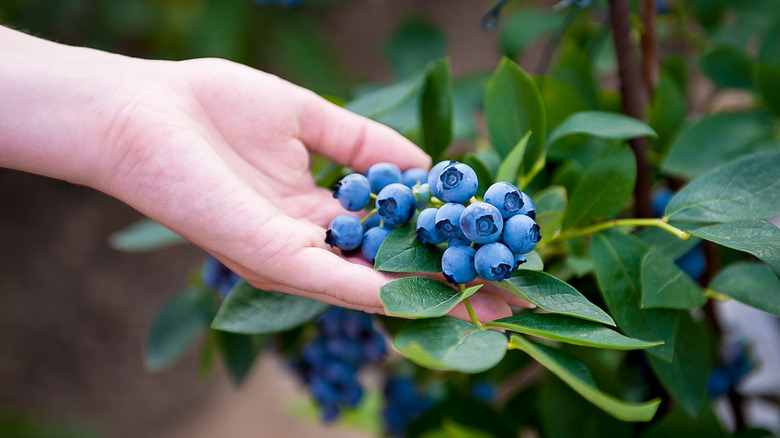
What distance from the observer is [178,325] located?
91 centimetres

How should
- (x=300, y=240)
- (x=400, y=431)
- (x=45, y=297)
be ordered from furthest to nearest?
(x=45, y=297)
(x=400, y=431)
(x=300, y=240)

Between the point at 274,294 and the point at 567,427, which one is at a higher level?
the point at 274,294

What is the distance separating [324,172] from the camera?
2.47 feet

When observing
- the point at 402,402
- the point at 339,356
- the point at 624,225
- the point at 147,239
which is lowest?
the point at 402,402

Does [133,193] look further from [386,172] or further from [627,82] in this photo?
[627,82]

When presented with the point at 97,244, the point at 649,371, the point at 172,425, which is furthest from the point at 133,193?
the point at 172,425

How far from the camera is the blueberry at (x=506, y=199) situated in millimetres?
492

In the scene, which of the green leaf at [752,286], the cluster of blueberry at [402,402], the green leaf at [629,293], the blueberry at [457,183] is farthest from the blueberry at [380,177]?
the cluster of blueberry at [402,402]

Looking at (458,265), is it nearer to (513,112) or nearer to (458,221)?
(458,221)

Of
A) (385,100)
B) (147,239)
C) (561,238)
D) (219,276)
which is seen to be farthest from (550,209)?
(147,239)

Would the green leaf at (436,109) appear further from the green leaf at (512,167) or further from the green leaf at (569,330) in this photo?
the green leaf at (569,330)

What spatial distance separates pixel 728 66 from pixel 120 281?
200 cm

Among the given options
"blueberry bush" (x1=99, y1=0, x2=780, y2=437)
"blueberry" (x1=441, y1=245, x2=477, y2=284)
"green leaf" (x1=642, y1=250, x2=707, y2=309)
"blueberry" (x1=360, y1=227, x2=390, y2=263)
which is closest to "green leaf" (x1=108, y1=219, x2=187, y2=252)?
"blueberry bush" (x1=99, y1=0, x2=780, y2=437)

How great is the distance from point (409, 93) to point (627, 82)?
0.27m
